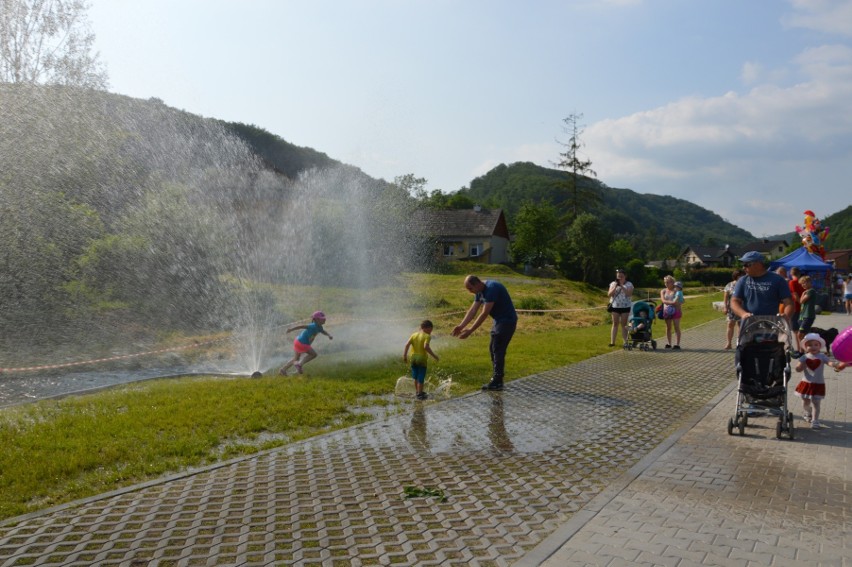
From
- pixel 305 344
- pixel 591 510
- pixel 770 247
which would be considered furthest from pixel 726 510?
pixel 770 247

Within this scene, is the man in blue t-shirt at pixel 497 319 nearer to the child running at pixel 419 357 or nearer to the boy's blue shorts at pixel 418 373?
the child running at pixel 419 357

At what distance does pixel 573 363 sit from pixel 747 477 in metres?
8.22

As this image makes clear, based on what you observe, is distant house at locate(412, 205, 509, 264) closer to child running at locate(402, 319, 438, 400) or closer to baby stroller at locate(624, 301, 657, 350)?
baby stroller at locate(624, 301, 657, 350)

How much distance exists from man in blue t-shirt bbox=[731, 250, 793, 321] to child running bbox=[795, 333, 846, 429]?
44 cm

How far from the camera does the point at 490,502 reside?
224 inches

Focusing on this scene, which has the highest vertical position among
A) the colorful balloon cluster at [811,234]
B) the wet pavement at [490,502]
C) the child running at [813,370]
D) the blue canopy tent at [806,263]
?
the colorful balloon cluster at [811,234]

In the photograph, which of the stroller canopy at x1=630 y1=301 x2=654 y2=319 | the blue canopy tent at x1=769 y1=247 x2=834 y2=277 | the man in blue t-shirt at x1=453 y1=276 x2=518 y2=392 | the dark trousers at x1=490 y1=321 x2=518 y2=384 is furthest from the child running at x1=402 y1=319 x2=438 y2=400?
the blue canopy tent at x1=769 y1=247 x2=834 y2=277

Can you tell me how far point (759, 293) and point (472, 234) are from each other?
6780 cm

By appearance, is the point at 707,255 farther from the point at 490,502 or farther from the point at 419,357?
the point at 490,502

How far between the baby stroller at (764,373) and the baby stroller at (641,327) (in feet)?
28.5

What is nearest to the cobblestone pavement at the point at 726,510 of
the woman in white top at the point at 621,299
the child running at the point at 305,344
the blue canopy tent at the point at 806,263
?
the child running at the point at 305,344

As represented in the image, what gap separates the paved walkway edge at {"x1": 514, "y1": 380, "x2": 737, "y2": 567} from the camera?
4543 millimetres

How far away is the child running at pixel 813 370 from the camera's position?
8234 mm

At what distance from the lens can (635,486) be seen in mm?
6082
